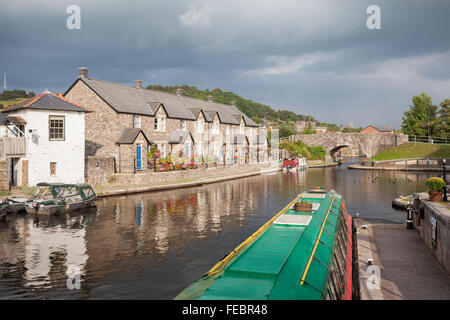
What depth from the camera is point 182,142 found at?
4612 cm

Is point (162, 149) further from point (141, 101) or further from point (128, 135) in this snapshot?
point (128, 135)

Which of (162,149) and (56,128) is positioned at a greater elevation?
(56,128)

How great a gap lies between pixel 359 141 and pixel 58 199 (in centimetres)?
6821

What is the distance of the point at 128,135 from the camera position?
36688mm

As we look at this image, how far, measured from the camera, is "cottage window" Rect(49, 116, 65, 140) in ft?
95.9

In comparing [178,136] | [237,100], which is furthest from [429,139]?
[237,100]

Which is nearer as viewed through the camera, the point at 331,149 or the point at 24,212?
the point at 24,212

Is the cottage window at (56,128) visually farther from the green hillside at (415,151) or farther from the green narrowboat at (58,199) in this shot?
the green hillside at (415,151)

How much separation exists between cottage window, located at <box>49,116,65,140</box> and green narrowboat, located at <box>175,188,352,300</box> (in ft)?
76.2

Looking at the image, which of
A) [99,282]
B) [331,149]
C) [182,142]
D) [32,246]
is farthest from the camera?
[331,149]

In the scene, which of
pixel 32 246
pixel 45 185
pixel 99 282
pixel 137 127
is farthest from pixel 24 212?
pixel 137 127
